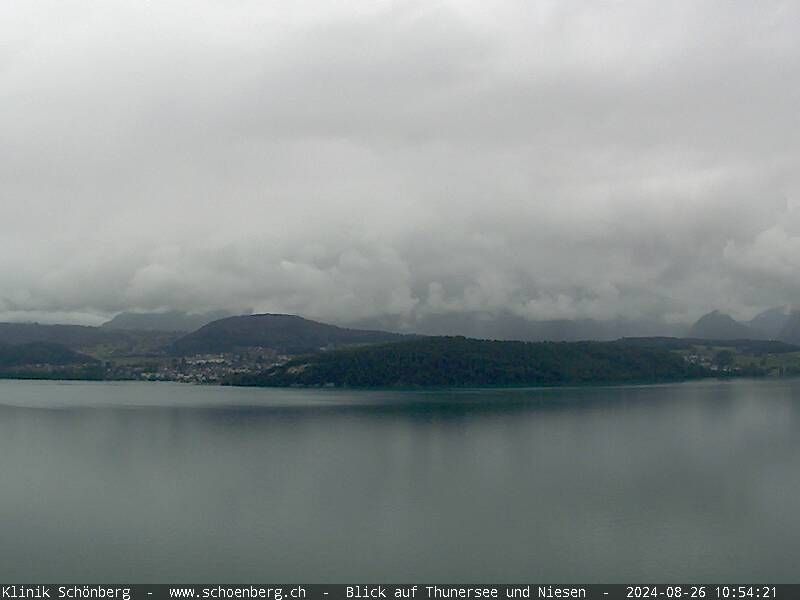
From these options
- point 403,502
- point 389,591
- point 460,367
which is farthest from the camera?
point 460,367

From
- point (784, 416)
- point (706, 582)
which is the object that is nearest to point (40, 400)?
point (784, 416)

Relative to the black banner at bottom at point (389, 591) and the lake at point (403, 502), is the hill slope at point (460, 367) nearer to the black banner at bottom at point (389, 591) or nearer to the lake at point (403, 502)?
the lake at point (403, 502)

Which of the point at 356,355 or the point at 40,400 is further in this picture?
the point at 356,355

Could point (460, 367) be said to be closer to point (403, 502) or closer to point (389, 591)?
point (403, 502)

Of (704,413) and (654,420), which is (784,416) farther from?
(654,420)

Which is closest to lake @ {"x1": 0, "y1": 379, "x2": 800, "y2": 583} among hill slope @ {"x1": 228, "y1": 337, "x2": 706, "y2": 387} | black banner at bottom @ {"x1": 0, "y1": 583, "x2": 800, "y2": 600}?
black banner at bottom @ {"x1": 0, "y1": 583, "x2": 800, "y2": 600}

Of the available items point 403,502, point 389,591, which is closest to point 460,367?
point 403,502
